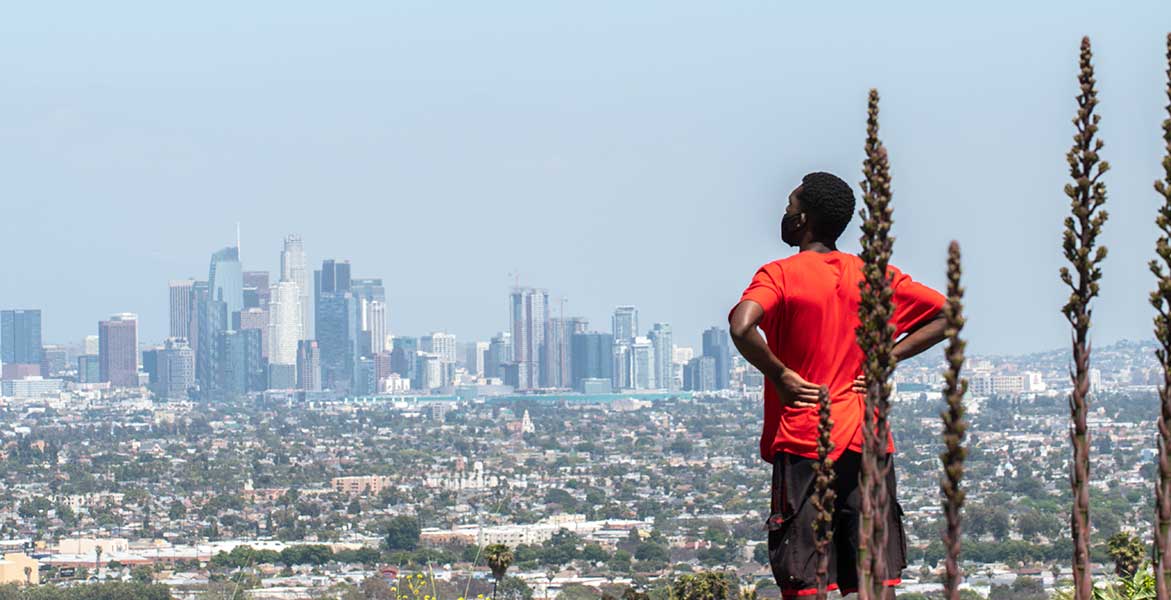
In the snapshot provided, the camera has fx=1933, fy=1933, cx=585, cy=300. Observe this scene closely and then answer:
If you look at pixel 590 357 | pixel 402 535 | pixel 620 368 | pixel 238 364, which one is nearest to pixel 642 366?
pixel 620 368

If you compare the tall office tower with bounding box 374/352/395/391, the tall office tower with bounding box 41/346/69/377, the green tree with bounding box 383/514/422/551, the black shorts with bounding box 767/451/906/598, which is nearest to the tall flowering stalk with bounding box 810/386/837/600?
the black shorts with bounding box 767/451/906/598

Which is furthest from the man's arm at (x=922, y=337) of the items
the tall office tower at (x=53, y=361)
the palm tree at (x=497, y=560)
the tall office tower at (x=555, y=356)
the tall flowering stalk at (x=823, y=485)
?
the tall office tower at (x=53, y=361)

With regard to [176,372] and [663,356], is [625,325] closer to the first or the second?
[663,356]

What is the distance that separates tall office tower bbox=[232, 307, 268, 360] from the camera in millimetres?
177500

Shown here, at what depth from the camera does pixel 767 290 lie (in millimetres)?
3156

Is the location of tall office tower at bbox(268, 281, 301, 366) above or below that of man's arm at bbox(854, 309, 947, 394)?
above

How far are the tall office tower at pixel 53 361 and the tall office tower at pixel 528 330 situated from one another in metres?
45.5

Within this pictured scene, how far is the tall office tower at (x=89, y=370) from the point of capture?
178875mm

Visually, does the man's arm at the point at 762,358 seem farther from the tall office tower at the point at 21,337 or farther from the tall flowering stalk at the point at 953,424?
the tall office tower at the point at 21,337

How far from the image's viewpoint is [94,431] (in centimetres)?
12888

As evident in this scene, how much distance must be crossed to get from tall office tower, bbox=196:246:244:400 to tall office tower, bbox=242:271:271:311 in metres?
0.64

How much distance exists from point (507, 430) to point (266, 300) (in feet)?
200

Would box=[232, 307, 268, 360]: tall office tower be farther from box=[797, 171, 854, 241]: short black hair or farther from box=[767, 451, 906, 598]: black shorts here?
box=[767, 451, 906, 598]: black shorts

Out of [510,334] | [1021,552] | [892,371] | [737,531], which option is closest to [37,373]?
[510,334]
